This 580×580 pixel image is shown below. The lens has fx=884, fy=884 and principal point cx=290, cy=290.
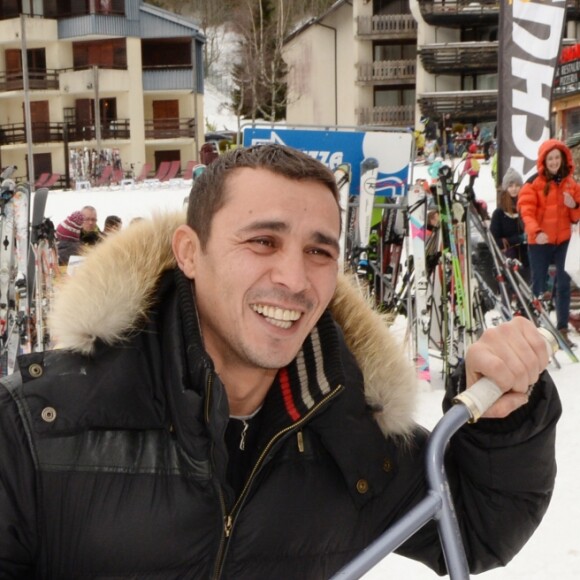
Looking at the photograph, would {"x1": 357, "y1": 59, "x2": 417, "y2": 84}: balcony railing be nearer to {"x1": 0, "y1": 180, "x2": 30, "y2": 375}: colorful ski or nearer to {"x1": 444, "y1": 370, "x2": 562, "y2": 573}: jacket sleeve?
{"x1": 0, "y1": 180, "x2": 30, "y2": 375}: colorful ski

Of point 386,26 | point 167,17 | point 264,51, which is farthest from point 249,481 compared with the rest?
point 264,51

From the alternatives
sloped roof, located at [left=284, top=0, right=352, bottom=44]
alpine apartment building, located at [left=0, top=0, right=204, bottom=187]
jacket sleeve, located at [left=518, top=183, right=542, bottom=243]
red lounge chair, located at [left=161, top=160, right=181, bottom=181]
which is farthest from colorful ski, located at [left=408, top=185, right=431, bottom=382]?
sloped roof, located at [left=284, top=0, right=352, bottom=44]

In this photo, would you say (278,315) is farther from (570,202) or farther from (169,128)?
(169,128)

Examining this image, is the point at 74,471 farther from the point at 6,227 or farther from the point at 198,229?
the point at 6,227

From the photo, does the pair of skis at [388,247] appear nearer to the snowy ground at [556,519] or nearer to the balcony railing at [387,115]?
the snowy ground at [556,519]

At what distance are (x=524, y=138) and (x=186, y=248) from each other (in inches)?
379

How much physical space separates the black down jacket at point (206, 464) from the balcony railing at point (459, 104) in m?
36.6

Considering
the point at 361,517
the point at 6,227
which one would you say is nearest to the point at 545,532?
the point at 361,517

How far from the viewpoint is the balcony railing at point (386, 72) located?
40781 mm

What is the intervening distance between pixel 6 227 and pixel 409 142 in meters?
3.28

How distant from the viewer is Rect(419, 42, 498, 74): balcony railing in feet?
121

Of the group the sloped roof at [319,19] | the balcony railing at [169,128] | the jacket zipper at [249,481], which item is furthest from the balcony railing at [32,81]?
the jacket zipper at [249,481]

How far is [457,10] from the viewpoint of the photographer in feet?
122

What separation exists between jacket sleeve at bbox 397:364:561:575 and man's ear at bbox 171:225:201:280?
55cm
